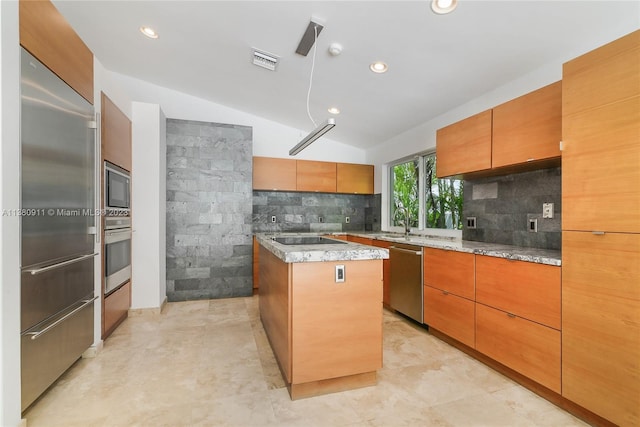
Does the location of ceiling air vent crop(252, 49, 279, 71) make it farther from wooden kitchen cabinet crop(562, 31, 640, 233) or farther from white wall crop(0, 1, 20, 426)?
wooden kitchen cabinet crop(562, 31, 640, 233)

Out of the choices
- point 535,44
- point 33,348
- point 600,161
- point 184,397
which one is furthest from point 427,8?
point 33,348

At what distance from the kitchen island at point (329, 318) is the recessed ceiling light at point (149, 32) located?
106 inches

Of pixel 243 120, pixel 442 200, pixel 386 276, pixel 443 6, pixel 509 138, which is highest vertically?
pixel 243 120

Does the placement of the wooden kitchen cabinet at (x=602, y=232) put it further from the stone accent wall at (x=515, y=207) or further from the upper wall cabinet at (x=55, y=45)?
the upper wall cabinet at (x=55, y=45)

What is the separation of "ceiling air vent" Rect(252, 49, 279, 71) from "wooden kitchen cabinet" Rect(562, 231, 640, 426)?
2781 millimetres

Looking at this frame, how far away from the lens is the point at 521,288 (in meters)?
1.84

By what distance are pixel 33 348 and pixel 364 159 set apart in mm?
4750

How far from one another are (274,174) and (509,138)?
3.15 meters

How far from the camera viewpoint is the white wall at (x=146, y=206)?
3.22 meters

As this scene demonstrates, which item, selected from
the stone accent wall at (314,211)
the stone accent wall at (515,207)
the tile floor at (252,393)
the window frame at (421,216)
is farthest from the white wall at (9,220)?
the window frame at (421,216)

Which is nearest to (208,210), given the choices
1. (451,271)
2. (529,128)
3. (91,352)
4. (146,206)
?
(146,206)

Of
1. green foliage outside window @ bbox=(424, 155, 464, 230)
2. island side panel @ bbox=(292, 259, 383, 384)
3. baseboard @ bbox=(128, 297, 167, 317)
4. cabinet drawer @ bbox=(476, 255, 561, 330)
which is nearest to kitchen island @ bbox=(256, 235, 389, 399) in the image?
island side panel @ bbox=(292, 259, 383, 384)

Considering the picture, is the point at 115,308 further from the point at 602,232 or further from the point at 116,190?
the point at 602,232

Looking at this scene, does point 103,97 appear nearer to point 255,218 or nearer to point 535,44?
point 255,218
